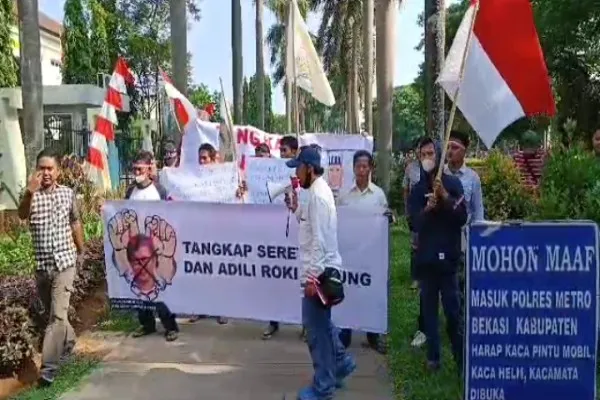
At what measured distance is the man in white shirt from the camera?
197 inches

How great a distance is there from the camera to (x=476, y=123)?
485 cm

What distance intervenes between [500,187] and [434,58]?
7.03ft

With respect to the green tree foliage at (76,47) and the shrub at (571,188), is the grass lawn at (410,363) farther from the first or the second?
the green tree foliage at (76,47)

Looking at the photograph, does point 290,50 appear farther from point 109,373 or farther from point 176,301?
point 109,373

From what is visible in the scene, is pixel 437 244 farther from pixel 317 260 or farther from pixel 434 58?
pixel 434 58

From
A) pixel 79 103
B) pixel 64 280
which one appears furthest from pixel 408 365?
pixel 79 103

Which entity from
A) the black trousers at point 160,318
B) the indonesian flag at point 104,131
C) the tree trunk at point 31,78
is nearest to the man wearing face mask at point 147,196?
the black trousers at point 160,318

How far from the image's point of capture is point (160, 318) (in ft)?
23.8

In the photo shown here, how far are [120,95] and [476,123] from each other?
20.9 feet

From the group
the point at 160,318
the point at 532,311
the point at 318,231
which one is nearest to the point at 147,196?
→ the point at 160,318

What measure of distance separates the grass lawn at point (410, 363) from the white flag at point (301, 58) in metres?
3.21

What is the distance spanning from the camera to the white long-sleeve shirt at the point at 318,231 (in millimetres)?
4996

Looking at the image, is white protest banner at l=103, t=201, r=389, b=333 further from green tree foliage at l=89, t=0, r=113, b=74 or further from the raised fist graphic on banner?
green tree foliage at l=89, t=0, r=113, b=74

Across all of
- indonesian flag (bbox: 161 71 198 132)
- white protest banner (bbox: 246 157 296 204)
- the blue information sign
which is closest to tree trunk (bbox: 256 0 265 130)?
indonesian flag (bbox: 161 71 198 132)
